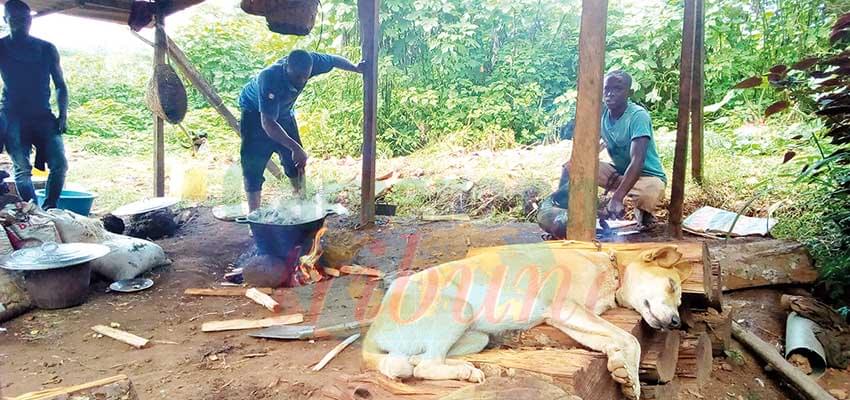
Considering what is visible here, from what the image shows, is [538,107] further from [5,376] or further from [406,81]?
[5,376]

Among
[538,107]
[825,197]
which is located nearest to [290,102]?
[825,197]

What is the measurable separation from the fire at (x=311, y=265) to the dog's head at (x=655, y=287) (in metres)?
3.06

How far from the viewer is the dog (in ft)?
7.97

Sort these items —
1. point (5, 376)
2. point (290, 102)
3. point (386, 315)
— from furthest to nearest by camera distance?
point (290, 102), point (5, 376), point (386, 315)

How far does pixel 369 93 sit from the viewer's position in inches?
252

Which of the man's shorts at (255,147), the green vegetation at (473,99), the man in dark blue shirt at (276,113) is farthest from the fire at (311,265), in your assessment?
the green vegetation at (473,99)

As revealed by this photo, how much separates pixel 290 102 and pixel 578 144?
4014 mm

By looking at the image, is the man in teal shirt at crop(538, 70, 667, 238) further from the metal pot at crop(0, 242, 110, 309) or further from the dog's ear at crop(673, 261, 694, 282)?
the metal pot at crop(0, 242, 110, 309)

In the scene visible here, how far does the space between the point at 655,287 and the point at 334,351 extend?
1.98m

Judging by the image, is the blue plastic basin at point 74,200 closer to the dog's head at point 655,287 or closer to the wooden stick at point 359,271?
the wooden stick at point 359,271

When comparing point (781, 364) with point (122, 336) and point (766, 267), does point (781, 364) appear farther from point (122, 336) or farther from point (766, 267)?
point (122, 336)

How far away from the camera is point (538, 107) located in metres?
11.3

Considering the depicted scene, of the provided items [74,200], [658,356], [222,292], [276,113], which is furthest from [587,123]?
[74,200]

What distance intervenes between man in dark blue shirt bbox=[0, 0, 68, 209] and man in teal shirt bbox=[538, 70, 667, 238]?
5562 millimetres
